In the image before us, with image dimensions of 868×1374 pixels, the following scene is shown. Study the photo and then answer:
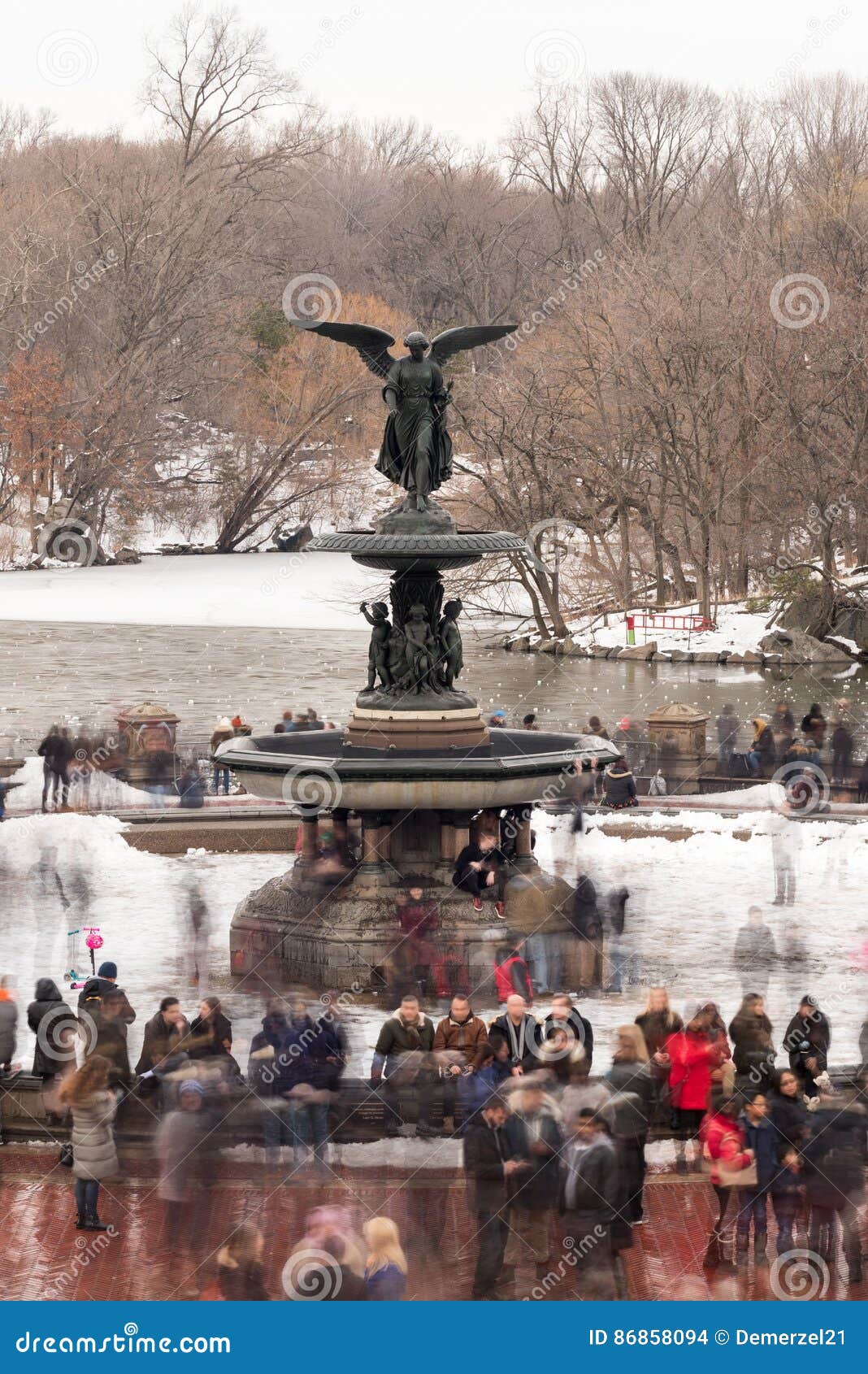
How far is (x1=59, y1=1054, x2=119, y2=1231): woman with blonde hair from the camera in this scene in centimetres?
1130

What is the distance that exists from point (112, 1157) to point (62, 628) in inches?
1905

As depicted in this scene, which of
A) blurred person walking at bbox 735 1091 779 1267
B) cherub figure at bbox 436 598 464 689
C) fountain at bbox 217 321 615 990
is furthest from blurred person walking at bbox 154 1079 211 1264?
cherub figure at bbox 436 598 464 689

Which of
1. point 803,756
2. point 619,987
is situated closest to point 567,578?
point 803,756

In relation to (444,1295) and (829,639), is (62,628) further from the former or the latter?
(444,1295)

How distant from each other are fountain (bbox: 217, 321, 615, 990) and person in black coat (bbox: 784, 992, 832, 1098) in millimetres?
4737

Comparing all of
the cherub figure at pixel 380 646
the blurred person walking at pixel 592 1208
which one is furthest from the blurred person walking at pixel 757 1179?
the cherub figure at pixel 380 646

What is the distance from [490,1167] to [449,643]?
8664 millimetres

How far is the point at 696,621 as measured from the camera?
58062 mm

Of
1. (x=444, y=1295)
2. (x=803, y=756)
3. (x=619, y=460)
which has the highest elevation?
(x=619, y=460)

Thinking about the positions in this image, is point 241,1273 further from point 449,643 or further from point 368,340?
point 368,340

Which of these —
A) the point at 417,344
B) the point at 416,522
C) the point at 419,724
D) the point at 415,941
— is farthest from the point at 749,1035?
the point at 417,344

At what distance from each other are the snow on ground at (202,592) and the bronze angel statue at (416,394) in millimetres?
40098

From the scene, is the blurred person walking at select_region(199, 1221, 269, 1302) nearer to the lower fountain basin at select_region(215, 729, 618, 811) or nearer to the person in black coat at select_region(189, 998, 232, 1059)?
the person in black coat at select_region(189, 998, 232, 1059)

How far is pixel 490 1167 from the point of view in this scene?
420 inches
